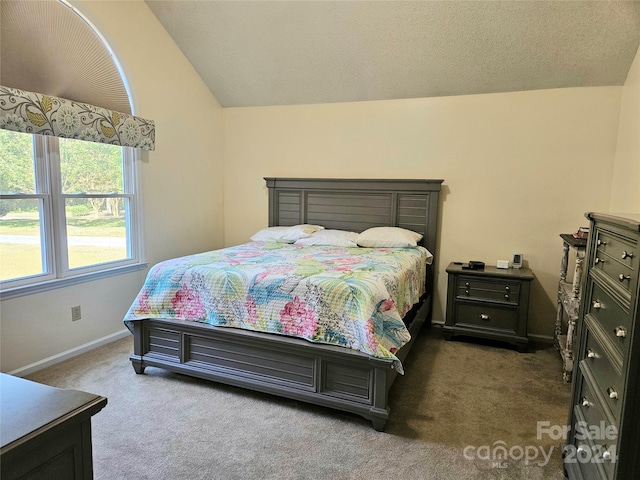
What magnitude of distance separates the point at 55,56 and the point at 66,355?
7.21 feet

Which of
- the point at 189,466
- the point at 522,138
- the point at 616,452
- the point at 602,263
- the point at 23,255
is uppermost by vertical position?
the point at 522,138

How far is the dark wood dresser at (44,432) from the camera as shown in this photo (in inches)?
30.1

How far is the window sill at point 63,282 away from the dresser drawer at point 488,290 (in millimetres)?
2869

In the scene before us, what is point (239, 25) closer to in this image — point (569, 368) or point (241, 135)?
point (241, 135)

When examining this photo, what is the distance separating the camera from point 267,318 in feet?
8.32

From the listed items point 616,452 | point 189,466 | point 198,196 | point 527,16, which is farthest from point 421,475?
point 198,196

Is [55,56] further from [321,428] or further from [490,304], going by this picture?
[490,304]

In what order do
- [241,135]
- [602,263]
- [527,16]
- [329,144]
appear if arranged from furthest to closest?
1. [241,135]
2. [329,144]
3. [527,16]
4. [602,263]

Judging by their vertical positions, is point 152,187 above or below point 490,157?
below

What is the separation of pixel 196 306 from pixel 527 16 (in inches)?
124

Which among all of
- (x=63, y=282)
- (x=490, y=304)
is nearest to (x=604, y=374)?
(x=490, y=304)

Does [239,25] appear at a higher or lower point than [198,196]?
higher

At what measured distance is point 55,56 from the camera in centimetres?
299

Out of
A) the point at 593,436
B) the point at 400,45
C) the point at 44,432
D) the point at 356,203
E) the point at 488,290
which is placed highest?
the point at 400,45
